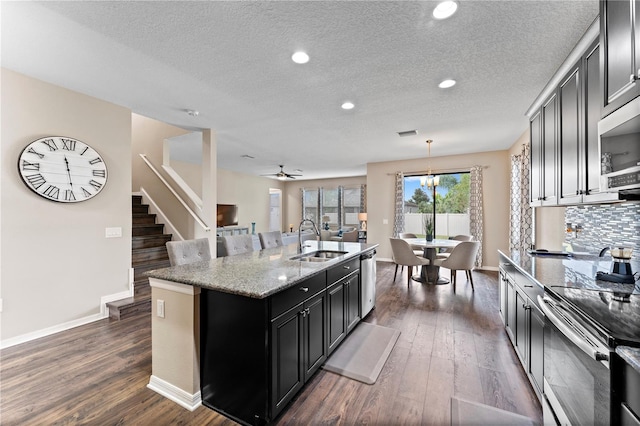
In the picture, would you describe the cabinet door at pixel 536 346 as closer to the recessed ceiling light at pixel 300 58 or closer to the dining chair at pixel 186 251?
the recessed ceiling light at pixel 300 58

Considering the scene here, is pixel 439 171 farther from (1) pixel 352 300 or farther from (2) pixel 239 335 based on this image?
(2) pixel 239 335

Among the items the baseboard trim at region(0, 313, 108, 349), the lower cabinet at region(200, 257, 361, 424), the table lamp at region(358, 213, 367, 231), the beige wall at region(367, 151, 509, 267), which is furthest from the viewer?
the table lamp at region(358, 213, 367, 231)

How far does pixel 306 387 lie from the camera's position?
1998 mm

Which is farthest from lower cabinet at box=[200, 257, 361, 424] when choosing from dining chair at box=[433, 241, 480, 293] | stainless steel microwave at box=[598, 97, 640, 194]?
dining chair at box=[433, 241, 480, 293]

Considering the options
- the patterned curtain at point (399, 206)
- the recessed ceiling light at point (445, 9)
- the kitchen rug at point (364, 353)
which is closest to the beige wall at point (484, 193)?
the patterned curtain at point (399, 206)

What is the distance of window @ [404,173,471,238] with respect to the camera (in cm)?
640

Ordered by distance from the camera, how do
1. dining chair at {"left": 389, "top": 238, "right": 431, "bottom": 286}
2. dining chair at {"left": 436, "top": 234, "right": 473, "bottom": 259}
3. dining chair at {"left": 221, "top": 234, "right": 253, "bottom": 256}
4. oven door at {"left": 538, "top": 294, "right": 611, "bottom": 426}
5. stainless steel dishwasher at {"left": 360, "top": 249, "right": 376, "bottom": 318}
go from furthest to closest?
1. dining chair at {"left": 436, "top": 234, "right": 473, "bottom": 259}
2. dining chair at {"left": 389, "top": 238, "right": 431, "bottom": 286}
3. dining chair at {"left": 221, "top": 234, "right": 253, "bottom": 256}
4. stainless steel dishwasher at {"left": 360, "top": 249, "right": 376, "bottom": 318}
5. oven door at {"left": 538, "top": 294, "right": 611, "bottom": 426}

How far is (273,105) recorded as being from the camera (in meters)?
3.34

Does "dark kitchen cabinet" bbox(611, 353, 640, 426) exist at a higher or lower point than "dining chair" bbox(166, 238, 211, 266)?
lower

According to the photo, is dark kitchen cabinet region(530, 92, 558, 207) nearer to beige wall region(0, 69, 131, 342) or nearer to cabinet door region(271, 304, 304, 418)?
cabinet door region(271, 304, 304, 418)

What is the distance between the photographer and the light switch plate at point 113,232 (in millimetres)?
3293

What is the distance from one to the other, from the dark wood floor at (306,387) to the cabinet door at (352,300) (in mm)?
491

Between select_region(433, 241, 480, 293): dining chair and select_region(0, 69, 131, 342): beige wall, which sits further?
select_region(433, 241, 480, 293): dining chair

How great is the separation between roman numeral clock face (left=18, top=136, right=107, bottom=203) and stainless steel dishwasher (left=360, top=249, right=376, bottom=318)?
3.39 m
